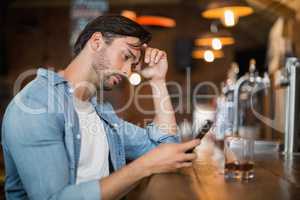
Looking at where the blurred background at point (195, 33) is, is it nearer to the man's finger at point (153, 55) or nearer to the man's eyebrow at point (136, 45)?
the man's finger at point (153, 55)

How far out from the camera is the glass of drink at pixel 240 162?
1.02 meters

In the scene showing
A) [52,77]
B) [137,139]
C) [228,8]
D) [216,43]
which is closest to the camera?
[52,77]

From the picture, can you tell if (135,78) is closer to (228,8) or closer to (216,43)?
(228,8)

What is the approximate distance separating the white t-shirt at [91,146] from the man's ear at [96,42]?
127 mm

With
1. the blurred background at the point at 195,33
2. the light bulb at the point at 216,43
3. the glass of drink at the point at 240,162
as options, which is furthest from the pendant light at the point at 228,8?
the glass of drink at the point at 240,162

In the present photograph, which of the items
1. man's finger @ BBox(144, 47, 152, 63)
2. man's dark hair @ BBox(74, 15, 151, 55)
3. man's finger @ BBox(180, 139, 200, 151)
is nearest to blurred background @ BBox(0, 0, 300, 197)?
man's finger @ BBox(144, 47, 152, 63)

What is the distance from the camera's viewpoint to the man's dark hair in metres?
0.91

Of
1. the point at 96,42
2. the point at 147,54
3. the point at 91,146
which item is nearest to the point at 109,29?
the point at 96,42

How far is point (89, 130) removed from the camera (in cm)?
97

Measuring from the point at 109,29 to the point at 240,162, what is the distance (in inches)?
18.0

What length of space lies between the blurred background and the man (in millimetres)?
660

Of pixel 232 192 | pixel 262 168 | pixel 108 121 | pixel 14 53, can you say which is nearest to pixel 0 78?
pixel 14 53

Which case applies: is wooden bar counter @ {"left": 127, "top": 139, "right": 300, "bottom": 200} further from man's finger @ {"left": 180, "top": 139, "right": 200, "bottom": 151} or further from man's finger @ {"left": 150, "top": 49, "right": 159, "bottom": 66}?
man's finger @ {"left": 150, "top": 49, "right": 159, "bottom": 66}

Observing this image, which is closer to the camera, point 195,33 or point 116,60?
point 116,60
